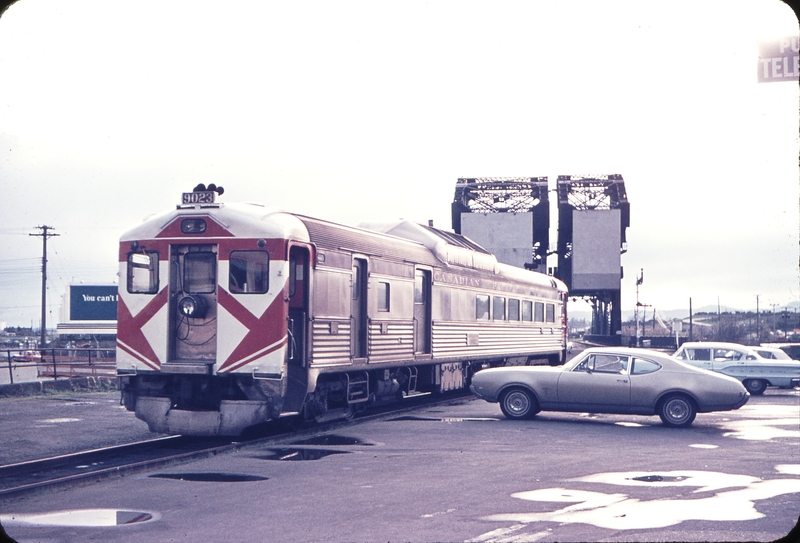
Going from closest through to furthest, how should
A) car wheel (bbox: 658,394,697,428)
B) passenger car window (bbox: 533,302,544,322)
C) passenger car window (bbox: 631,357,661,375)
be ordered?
car wheel (bbox: 658,394,697,428), passenger car window (bbox: 631,357,661,375), passenger car window (bbox: 533,302,544,322)

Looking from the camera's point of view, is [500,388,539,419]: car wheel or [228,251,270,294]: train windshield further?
[500,388,539,419]: car wheel

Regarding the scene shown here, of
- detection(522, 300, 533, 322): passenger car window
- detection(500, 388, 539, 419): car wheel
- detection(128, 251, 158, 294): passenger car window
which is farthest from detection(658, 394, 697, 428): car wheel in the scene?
detection(522, 300, 533, 322): passenger car window

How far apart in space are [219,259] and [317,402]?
9.46 feet

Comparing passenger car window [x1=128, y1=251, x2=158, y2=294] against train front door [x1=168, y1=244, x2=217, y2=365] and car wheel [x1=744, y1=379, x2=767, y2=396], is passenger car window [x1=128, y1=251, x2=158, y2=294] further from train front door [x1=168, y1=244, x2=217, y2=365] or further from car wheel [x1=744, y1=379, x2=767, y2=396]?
car wheel [x1=744, y1=379, x2=767, y2=396]

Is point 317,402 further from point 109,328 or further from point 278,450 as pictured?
point 109,328

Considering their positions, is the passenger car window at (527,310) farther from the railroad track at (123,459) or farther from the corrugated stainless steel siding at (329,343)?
the corrugated stainless steel siding at (329,343)

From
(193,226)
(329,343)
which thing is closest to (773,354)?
(329,343)

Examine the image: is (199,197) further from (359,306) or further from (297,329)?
(359,306)

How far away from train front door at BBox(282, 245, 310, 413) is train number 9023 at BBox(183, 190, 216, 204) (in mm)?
1494

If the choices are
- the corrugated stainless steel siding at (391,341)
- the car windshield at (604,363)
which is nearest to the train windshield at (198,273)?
the corrugated stainless steel siding at (391,341)

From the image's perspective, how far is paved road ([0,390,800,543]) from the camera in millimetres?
7250

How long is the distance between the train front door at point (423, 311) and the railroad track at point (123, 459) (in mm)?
3230

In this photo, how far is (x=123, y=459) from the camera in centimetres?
1137

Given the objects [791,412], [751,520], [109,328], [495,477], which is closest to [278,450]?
[495,477]
